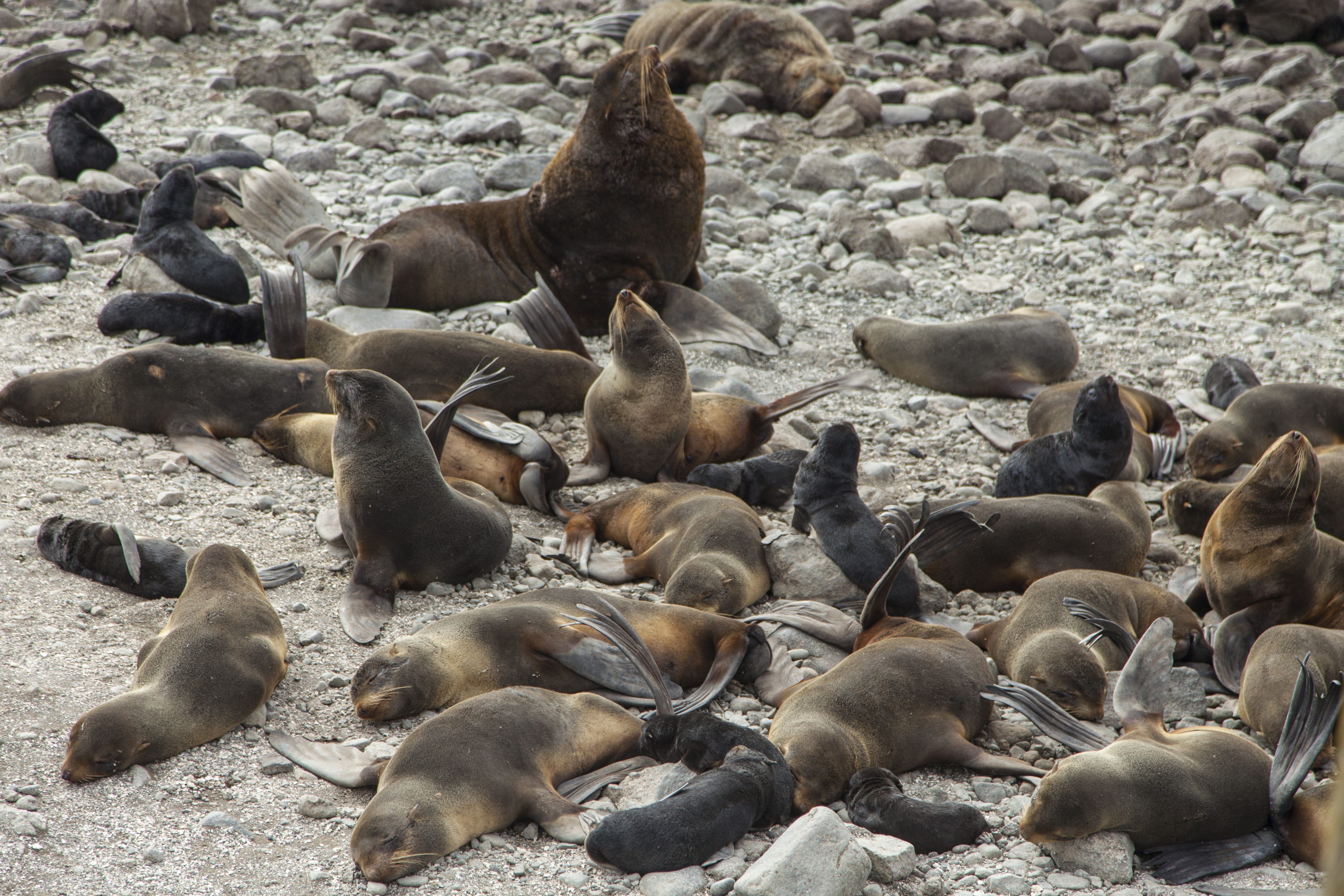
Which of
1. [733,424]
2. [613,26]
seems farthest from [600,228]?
[613,26]

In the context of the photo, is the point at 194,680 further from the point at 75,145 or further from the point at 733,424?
the point at 75,145

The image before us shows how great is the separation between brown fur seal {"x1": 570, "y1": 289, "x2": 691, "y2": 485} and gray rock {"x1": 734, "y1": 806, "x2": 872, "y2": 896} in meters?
2.86

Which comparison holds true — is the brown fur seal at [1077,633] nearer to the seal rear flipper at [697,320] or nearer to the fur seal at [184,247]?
the seal rear flipper at [697,320]

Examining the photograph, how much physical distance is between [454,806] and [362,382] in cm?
202

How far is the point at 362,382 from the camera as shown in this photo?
171 inches

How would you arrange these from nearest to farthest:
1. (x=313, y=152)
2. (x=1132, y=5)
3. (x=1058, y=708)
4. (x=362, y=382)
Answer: (x=1058, y=708) → (x=362, y=382) → (x=313, y=152) → (x=1132, y=5)

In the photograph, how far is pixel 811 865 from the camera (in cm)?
258

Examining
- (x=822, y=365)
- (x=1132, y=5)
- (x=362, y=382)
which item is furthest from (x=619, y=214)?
(x=1132, y=5)

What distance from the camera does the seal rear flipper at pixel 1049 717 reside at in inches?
129

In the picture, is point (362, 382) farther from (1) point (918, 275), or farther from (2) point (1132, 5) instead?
(2) point (1132, 5)

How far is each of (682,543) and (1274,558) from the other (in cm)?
220

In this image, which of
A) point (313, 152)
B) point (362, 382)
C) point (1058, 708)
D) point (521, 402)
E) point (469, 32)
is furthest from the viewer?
point (469, 32)

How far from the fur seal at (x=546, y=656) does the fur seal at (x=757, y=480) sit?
4.38 ft

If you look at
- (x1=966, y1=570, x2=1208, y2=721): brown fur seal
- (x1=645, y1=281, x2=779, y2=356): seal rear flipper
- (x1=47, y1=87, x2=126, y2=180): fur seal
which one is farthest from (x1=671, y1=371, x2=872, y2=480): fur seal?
(x1=47, y1=87, x2=126, y2=180): fur seal
